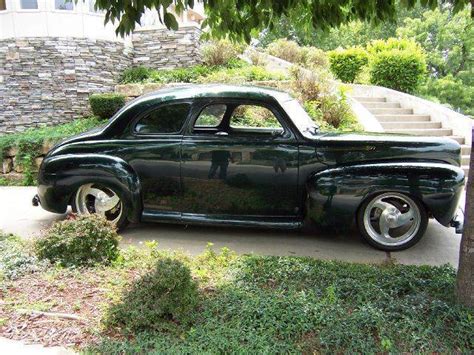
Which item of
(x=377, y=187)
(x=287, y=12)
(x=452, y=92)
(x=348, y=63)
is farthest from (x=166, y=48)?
(x=452, y=92)

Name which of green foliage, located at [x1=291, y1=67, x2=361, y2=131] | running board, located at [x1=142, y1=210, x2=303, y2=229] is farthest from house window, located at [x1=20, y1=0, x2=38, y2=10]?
running board, located at [x1=142, y1=210, x2=303, y2=229]

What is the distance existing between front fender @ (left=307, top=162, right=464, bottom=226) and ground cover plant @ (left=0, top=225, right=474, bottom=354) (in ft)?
2.96

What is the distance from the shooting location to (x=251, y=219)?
4.74 m

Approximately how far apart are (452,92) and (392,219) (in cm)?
2689

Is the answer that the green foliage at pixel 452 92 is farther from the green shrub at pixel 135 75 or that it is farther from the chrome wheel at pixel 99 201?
the chrome wheel at pixel 99 201

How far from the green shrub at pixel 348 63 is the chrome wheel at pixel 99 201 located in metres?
10.7

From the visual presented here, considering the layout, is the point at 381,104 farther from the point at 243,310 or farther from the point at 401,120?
the point at 243,310

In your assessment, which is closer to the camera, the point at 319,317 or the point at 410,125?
the point at 319,317

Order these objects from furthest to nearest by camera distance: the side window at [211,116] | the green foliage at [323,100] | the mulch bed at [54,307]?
the green foliage at [323,100] → the side window at [211,116] → the mulch bed at [54,307]

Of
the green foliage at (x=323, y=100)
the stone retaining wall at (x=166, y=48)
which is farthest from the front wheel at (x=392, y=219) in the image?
the stone retaining wall at (x=166, y=48)

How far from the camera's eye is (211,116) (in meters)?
5.03

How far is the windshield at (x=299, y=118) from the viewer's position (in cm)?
472

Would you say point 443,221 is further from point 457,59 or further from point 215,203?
point 457,59

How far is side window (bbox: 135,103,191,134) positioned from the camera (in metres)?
4.90
